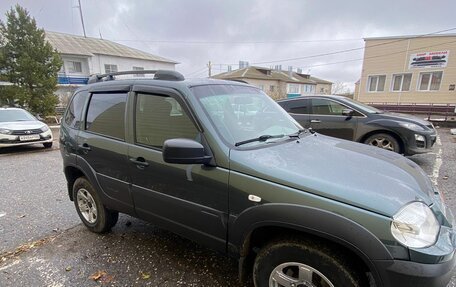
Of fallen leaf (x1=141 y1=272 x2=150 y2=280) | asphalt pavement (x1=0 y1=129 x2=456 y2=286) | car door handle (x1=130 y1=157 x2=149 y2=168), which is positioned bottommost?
asphalt pavement (x1=0 y1=129 x2=456 y2=286)

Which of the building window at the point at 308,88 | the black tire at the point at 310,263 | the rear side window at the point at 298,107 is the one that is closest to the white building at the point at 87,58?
the rear side window at the point at 298,107

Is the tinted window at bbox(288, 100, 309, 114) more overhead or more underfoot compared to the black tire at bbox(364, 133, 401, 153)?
more overhead

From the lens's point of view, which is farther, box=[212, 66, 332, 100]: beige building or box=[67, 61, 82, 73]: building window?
box=[212, 66, 332, 100]: beige building

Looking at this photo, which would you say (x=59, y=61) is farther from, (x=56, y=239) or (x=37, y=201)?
(x=56, y=239)

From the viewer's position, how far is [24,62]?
15.2 metres

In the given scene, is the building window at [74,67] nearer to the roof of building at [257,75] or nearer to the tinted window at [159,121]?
the roof of building at [257,75]

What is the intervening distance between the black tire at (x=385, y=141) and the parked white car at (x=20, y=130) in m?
9.73

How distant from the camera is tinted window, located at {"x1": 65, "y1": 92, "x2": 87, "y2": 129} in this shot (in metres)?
3.26

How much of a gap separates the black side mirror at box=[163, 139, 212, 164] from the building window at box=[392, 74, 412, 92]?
21.7 metres

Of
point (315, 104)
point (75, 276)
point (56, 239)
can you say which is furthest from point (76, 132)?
point (315, 104)

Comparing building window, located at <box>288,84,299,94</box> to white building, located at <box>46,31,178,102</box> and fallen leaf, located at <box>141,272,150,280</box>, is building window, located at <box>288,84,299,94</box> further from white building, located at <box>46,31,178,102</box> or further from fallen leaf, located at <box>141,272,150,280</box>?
fallen leaf, located at <box>141,272,150,280</box>

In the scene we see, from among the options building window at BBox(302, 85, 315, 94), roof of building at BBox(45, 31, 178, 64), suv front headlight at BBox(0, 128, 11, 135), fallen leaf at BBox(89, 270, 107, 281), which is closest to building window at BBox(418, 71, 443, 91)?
fallen leaf at BBox(89, 270, 107, 281)

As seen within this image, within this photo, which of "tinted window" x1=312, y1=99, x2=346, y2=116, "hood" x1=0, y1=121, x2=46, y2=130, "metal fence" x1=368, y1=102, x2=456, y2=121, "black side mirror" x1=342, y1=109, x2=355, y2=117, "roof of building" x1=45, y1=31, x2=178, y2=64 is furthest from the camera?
"roof of building" x1=45, y1=31, x2=178, y2=64

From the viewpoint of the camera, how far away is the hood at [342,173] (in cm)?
156
